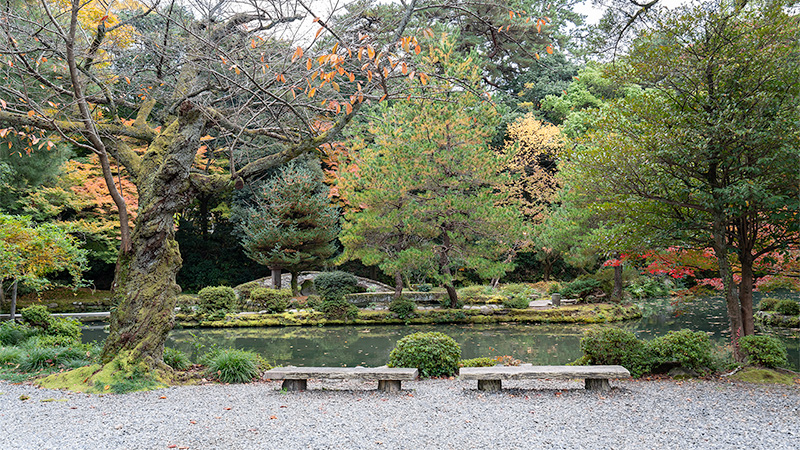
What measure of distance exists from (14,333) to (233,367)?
3.92 metres

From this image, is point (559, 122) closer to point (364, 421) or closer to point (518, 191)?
point (518, 191)

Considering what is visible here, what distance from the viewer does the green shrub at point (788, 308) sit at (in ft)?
33.9

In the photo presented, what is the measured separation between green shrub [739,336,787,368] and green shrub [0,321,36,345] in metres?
9.07

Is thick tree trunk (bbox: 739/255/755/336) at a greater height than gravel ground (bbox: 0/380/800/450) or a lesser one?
greater

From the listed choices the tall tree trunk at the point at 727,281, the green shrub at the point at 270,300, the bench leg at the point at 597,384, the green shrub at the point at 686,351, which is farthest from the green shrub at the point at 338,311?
the tall tree trunk at the point at 727,281

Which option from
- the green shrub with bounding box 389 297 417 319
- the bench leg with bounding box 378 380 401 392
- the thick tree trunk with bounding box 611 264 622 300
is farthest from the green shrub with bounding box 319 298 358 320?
the bench leg with bounding box 378 380 401 392

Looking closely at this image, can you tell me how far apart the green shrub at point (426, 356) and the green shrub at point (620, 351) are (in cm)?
149

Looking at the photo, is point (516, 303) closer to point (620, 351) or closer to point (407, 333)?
point (407, 333)

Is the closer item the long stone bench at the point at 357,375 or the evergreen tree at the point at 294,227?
the long stone bench at the point at 357,375

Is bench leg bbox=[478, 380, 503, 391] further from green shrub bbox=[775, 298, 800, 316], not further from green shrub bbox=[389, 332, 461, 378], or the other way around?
green shrub bbox=[775, 298, 800, 316]

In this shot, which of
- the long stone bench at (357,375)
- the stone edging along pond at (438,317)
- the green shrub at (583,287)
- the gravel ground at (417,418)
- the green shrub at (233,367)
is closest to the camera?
the gravel ground at (417,418)

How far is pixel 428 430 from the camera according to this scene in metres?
3.38

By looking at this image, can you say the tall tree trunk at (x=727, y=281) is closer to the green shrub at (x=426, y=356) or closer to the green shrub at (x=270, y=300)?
the green shrub at (x=426, y=356)

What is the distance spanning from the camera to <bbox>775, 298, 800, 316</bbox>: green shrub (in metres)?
10.3
